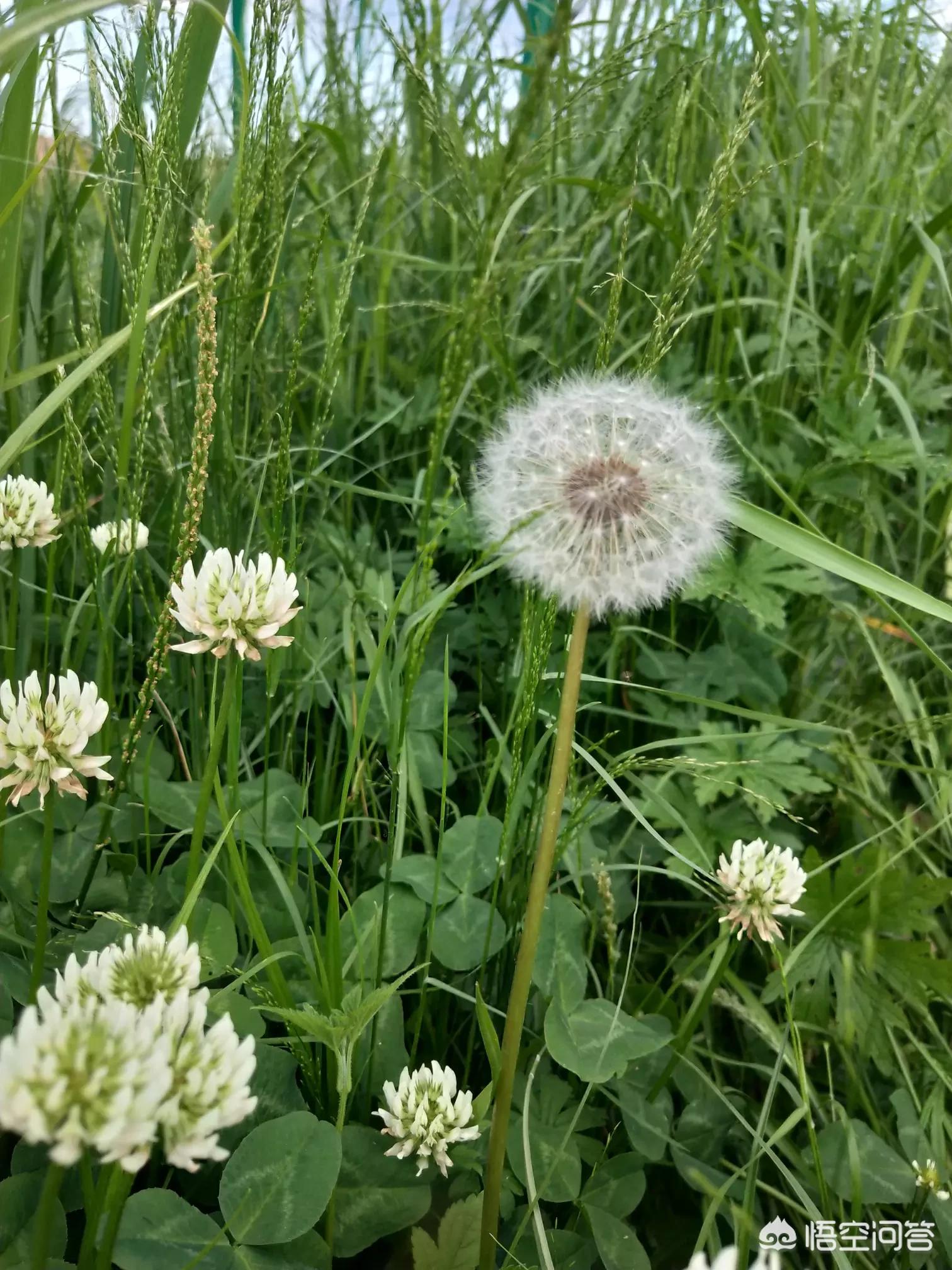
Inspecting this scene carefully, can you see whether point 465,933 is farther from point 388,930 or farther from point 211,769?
point 211,769

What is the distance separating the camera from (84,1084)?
45 centimetres

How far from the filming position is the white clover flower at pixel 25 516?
1.10 meters

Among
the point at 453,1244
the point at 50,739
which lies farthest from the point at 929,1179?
the point at 50,739

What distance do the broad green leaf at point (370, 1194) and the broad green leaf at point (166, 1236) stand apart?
0.41 ft

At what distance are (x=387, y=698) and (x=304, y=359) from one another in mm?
1095

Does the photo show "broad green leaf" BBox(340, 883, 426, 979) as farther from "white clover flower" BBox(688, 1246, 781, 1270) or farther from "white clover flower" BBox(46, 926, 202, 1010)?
"white clover flower" BBox(688, 1246, 781, 1270)

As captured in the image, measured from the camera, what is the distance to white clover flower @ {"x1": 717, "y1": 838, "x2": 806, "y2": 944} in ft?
3.24

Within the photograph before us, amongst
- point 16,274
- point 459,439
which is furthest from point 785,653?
point 16,274

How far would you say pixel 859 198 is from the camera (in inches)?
82.5

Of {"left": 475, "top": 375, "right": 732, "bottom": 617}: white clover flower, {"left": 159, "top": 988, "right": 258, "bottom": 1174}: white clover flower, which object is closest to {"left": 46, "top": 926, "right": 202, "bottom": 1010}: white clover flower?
{"left": 159, "top": 988, "right": 258, "bottom": 1174}: white clover flower

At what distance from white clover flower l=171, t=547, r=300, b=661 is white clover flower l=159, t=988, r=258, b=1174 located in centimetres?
38

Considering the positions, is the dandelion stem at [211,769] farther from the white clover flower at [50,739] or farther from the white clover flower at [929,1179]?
the white clover flower at [929,1179]

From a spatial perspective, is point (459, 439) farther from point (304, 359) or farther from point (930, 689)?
point (930, 689)

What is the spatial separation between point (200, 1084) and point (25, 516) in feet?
2.75
